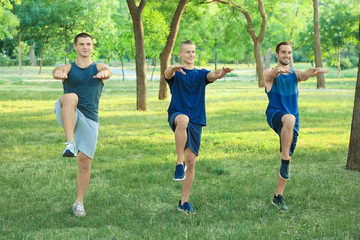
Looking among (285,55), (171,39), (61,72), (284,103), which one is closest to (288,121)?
(284,103)

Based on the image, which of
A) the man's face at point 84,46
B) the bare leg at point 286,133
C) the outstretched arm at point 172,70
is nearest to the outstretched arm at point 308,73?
the bare leg at point 286,133

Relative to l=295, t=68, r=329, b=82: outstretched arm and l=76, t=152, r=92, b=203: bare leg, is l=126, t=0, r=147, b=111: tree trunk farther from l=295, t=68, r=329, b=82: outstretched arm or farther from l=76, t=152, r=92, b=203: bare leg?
l=76, t=152, r=92, b=203: bare leg

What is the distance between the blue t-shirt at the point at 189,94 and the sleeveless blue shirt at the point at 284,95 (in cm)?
97

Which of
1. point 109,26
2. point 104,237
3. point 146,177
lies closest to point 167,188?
point 146,177

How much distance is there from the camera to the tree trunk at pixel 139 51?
706 inches

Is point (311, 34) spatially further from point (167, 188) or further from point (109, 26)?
Result: point (167, 188)

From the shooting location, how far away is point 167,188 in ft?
24.2

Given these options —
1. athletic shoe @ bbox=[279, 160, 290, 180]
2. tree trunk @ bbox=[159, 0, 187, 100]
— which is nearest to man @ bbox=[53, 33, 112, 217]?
athletic shoe @ bbox=[279, 160, 290, 180]

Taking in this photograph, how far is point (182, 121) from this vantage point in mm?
5543

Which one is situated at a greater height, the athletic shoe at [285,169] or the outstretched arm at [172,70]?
the outstretched arm at [172,70]

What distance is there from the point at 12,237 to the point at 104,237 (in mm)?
975

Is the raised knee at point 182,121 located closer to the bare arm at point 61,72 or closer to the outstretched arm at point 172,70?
the outstretched arm at point 172,70

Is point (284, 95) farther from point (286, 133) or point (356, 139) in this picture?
point (356, 139)

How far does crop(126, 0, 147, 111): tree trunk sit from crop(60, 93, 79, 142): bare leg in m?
13.0
